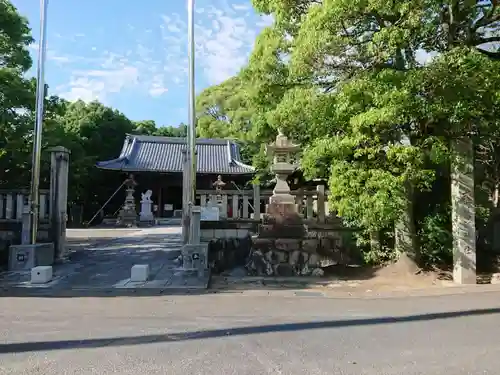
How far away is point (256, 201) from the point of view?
501 inches

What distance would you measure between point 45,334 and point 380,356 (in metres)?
4.03

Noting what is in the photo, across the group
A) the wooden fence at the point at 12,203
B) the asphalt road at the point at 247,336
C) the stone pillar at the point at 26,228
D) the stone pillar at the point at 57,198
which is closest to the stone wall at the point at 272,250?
the asphalt road at the point at 247,336

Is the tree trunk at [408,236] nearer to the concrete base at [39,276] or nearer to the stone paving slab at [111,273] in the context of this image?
the stone paving slab at [111,273]

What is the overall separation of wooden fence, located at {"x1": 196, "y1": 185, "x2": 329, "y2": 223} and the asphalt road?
4.44 m

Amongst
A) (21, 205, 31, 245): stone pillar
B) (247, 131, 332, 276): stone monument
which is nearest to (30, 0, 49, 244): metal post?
(21, 205, 31, 245): stone pillar

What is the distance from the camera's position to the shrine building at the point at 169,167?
32.0 meters

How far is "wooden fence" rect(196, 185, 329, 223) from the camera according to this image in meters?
12.6

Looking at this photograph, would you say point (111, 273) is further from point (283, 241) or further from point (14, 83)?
point (14, 83)

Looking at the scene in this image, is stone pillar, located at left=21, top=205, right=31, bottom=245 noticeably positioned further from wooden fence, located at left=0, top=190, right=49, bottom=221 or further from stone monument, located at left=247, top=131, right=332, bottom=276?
stone monument, located at left=247, top=131, right=332, bottom=276

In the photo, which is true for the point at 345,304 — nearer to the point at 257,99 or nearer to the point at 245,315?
the point at 245,315

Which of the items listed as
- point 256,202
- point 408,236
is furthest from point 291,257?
point 408,236

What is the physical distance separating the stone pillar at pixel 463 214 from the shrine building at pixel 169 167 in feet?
69.1

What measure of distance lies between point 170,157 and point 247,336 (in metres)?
29.7

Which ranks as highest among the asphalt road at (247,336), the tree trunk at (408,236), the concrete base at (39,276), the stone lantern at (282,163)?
the stone lantern at (282,163)
